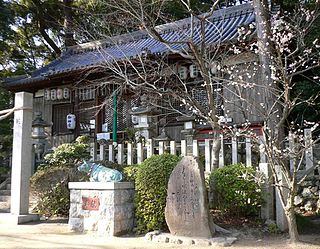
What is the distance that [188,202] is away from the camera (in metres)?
6.00

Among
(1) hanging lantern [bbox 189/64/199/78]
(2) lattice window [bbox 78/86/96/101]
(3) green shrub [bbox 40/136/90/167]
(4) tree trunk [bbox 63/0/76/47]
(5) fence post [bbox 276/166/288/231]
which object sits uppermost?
(4) tree trunk [bbox 63/0/76/47]

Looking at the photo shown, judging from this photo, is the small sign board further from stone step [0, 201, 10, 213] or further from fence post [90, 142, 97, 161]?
stone step [0, 201, 10, 213]

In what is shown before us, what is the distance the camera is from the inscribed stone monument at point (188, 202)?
19.3 feet

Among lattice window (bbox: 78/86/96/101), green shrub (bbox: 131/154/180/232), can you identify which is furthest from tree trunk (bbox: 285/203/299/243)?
lattice window (bbox: 78/86/96/101)

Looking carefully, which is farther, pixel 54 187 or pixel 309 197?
pixel 54 187

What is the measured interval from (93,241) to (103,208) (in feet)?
2.35

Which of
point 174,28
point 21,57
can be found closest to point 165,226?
point 174,28

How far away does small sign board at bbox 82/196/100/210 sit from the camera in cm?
673

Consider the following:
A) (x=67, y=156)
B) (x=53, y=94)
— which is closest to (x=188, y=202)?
(x=67, y=156)

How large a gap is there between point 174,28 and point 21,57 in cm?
1170

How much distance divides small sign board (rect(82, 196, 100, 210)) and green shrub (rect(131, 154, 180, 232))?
766 mm

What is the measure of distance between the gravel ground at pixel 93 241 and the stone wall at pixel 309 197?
63.8 inches

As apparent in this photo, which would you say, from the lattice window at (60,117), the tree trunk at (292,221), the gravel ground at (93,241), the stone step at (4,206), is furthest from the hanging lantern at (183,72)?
the tree trunk at (292,221)

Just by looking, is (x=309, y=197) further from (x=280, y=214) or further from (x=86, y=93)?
(x=86, y=93)
